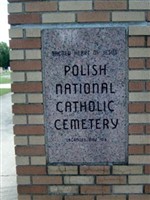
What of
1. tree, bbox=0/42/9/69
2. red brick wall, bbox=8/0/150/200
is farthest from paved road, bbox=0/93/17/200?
tree, bbox=0/42/9/69

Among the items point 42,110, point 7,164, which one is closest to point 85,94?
point 42,110

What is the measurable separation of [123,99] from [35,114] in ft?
2.17

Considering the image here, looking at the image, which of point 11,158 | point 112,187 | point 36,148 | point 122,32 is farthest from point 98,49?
point 11,158

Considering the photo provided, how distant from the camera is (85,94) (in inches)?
99.0

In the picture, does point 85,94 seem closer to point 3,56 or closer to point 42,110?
point 42,110

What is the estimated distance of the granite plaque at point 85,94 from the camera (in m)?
2.46

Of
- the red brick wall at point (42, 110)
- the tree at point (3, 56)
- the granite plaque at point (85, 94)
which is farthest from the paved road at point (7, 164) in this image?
the tree at point (3, 56)

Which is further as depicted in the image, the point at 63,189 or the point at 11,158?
the point at 11,158

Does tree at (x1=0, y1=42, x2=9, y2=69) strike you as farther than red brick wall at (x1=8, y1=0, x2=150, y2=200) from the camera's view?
Yes

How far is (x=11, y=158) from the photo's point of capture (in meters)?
5.63

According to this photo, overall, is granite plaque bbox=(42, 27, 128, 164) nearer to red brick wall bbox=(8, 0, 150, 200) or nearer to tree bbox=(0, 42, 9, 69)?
red brick wall bbox=(8, 0, 150, 200)

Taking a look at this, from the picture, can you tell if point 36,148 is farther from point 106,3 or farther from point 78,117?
point 106,3

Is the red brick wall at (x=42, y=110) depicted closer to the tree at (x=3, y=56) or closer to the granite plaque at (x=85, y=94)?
the granite plaque at (x=85, y=94)

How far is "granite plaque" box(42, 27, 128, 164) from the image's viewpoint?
8.06ft
